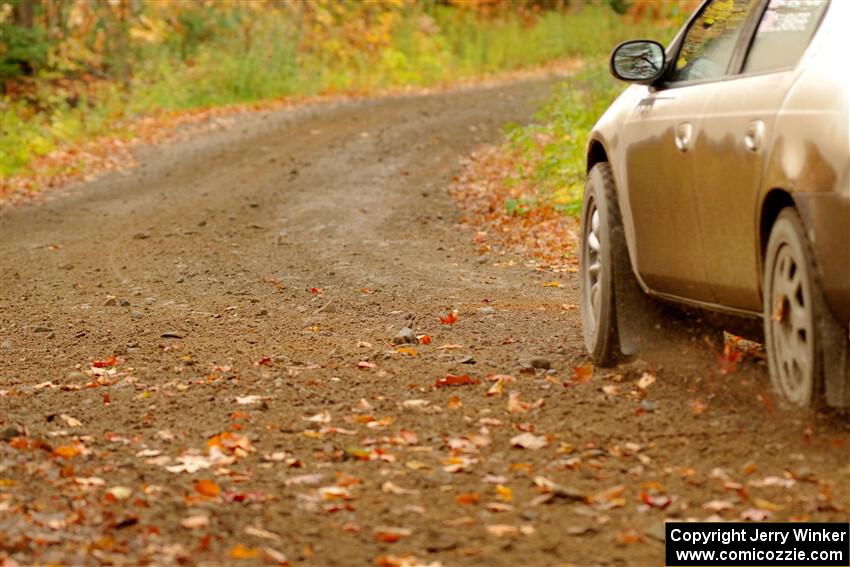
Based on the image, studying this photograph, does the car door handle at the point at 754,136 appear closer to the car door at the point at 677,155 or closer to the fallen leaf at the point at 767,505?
the car door at the point at 677,155

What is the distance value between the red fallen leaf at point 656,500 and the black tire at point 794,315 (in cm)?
66

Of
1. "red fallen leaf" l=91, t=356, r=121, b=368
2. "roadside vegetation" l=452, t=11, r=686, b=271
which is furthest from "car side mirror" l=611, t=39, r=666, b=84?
"roadside vegetation" l=452, t=11, r=686, b=271

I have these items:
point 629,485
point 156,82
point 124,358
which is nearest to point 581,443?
point 629,485

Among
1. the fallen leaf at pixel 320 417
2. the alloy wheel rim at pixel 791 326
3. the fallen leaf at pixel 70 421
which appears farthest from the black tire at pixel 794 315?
the fallen leaf at pixel 70 421

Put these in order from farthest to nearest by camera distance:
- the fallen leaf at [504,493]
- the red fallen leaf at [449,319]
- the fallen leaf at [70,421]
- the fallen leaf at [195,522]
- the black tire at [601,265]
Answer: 1. the red fallen leaf at [449,319]
2. the black tire at [601,265]
3. the fallen leaf at [70,421]
4. the fallen leaf at [504,493]
5. the fallen leaf at [195,522]

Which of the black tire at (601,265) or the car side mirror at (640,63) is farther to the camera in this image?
the black tire at (601,265)

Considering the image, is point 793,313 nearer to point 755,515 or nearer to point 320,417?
point 755,515

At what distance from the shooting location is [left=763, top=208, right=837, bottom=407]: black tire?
459cm

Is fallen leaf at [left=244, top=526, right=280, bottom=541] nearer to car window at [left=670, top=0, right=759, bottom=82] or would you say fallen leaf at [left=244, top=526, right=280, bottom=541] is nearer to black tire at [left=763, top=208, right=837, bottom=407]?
black tire at [left=763, top=208, right=837, bottom=407]

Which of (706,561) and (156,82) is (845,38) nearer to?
(706,561)

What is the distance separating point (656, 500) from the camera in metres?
4.51

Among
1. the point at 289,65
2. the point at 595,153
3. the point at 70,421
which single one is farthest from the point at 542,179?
the point at 289,65

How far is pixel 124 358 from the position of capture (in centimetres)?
756

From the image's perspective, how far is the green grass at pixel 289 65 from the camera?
23.2m
